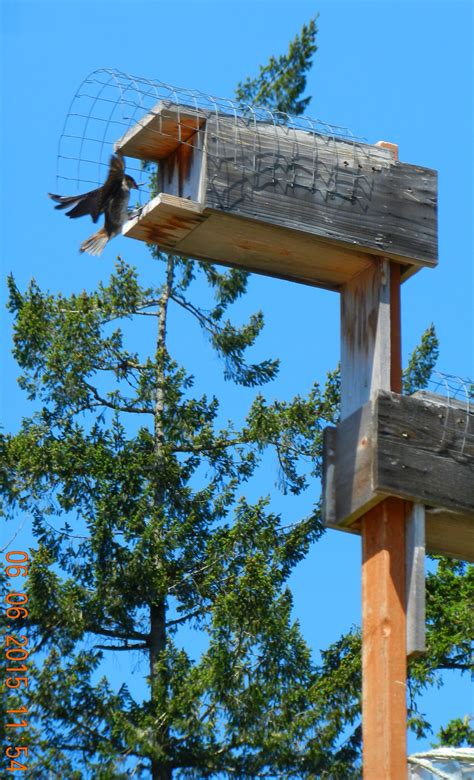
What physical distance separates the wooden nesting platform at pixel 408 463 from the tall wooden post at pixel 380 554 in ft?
0.14

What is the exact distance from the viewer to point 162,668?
308 inches

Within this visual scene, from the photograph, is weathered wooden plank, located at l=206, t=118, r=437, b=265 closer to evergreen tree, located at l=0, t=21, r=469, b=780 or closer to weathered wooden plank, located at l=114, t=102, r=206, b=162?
weathered wooden plank, located at l=114, t=102, r=206, b=162

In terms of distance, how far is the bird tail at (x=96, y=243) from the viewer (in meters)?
3.42

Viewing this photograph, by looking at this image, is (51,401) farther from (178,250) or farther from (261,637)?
(178,250)

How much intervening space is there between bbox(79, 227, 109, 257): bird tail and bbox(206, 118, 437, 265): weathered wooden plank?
1.69 feet

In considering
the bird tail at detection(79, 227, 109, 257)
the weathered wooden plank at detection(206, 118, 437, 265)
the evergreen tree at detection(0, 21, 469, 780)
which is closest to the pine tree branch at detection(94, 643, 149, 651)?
the evergreen tree at detection(0, 21, 469, 780)

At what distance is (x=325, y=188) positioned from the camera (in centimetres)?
303

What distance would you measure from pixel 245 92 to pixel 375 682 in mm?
9240

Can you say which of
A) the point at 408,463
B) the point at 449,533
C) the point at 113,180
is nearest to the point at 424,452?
the point at 408,463

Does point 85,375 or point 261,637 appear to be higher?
point 85,375

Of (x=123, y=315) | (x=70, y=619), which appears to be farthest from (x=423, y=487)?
(x=123, y=315)
